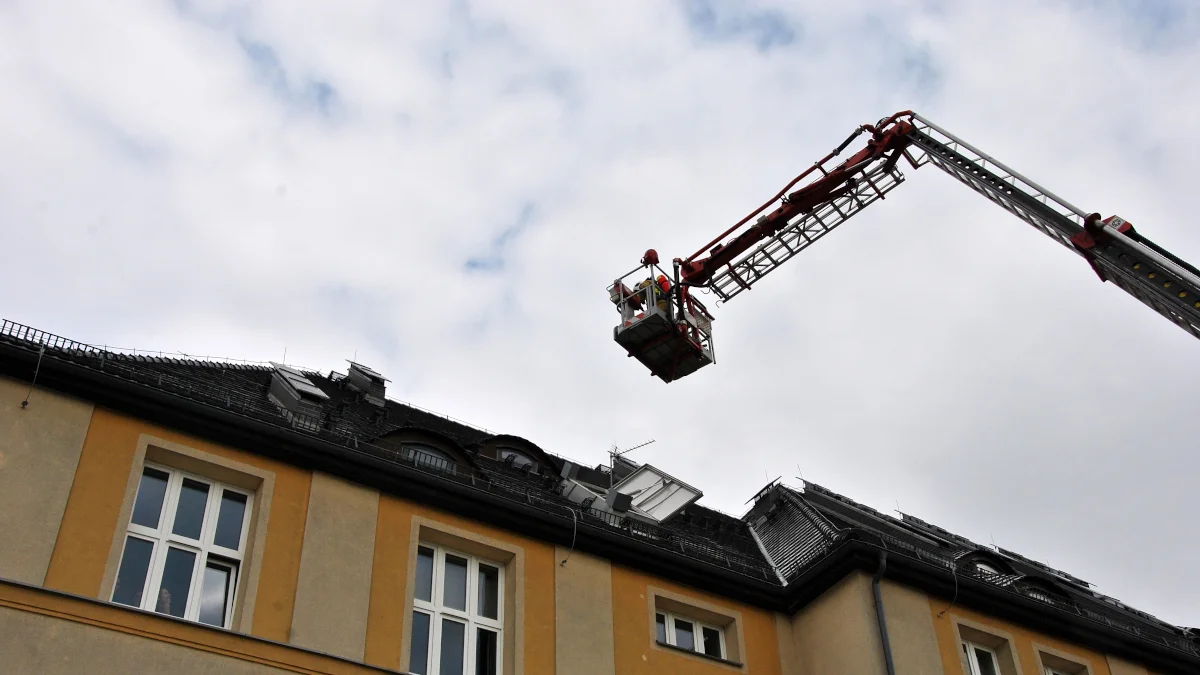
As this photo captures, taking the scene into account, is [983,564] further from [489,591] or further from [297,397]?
[297,397]

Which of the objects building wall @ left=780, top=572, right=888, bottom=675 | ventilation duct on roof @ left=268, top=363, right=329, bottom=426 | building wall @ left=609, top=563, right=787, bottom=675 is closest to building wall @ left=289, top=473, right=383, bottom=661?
ventilation duct on roof @ left=268, top=363, right=329, bottom=426

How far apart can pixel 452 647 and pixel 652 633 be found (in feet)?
11.6

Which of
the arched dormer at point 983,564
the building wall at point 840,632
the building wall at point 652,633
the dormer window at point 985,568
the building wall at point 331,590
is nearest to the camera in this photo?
the building wall at point 331,590

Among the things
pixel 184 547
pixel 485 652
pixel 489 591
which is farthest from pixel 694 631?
pixel 184 547

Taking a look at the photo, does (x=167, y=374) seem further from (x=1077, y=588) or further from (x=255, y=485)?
(x=1077, y=588)

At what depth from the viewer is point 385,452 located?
64.8 ft

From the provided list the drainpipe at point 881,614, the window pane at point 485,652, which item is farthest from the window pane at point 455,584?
the drainpipe at point 881,614

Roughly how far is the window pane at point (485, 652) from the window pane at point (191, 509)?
430cm

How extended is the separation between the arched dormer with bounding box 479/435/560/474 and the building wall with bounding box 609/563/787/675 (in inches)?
163

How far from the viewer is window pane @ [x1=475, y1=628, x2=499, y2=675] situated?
1861 cm

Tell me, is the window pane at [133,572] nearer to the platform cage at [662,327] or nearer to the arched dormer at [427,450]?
the arched dormer at [427,450]

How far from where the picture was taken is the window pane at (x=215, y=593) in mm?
A: 16766

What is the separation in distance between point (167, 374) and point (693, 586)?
30.1ft

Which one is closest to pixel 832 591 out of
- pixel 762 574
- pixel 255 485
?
pixel 762 574
